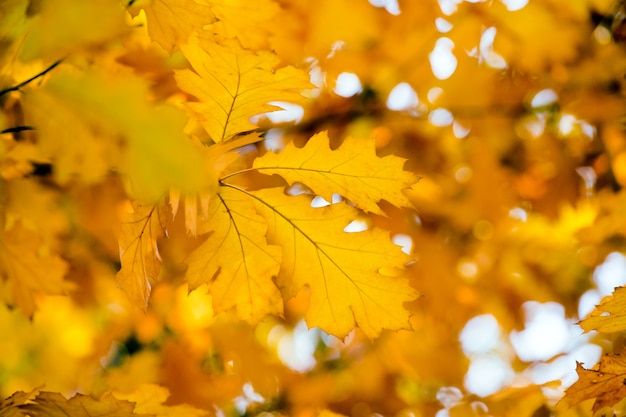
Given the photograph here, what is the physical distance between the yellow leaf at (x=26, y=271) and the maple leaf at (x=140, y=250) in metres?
0.38

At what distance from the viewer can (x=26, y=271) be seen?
40.6 inches

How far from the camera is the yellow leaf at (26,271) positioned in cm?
101

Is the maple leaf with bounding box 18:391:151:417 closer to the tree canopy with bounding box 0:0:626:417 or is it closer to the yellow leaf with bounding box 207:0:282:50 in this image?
the tree canopy with bounding box 0:0:626:417

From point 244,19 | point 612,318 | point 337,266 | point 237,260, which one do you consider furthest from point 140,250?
point 612,318

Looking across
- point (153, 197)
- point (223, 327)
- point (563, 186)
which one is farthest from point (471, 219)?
point (153, 197)

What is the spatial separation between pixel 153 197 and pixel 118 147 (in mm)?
221

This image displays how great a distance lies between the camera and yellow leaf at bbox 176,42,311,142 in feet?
2.33

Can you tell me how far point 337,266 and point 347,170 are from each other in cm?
12

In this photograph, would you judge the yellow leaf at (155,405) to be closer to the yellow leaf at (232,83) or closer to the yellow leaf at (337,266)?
the yellow leaf at (337,266)

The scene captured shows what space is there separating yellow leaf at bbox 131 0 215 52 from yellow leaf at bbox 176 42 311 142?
4cm

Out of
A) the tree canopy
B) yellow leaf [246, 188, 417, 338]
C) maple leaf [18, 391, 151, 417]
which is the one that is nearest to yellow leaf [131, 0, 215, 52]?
the tree canopy

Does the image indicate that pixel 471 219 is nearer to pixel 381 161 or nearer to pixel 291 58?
pixel 291 58

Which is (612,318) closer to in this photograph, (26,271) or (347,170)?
(347,170)

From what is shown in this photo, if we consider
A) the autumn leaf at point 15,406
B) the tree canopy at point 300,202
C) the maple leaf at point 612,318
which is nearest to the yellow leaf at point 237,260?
the tree canopy at point 300,202
